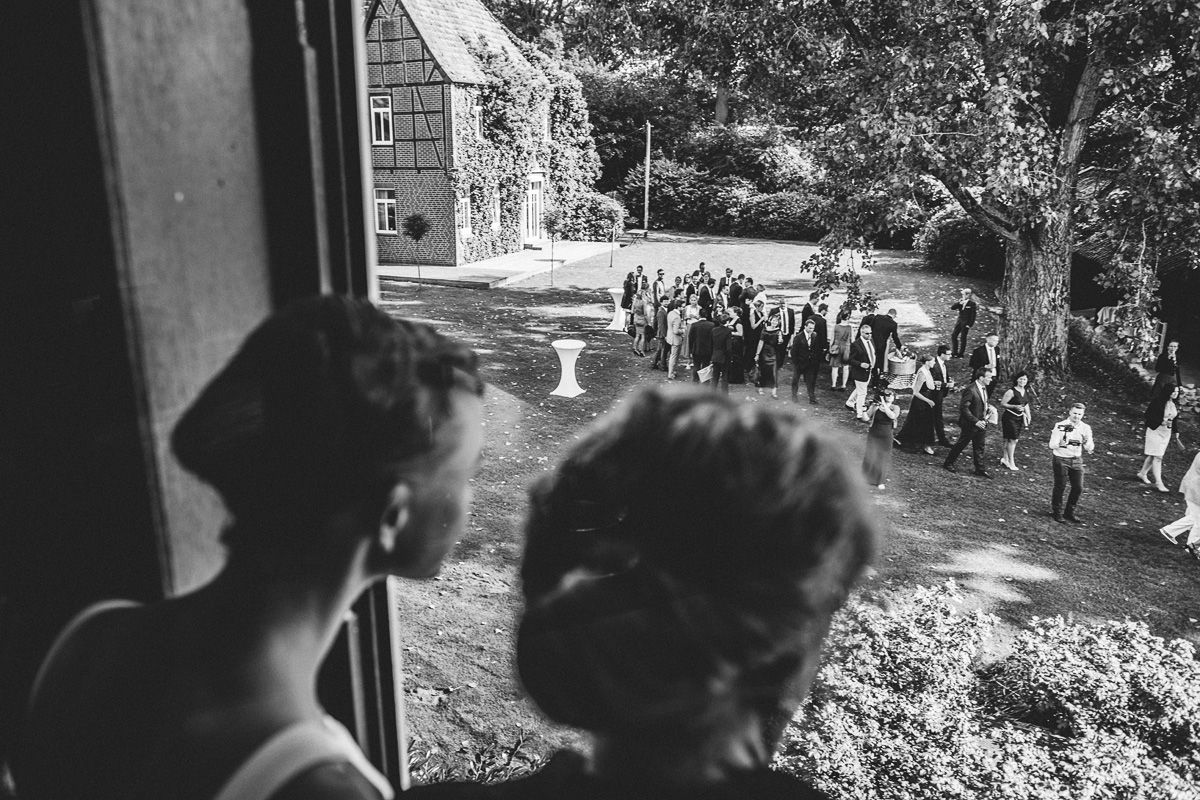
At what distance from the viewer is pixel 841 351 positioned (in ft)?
51.9

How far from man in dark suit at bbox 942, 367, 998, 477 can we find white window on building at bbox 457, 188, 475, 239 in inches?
813

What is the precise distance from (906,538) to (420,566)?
975cm

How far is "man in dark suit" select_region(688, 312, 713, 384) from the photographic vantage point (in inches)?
576

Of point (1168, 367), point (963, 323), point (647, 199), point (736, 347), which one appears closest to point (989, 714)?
point (736, 347)

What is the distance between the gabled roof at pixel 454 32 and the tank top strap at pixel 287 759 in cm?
2941

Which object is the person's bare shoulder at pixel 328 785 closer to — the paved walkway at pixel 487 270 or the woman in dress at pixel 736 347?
the woman in dress at pixel 736 347

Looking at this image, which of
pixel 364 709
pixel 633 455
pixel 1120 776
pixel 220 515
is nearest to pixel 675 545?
pixel 633 455

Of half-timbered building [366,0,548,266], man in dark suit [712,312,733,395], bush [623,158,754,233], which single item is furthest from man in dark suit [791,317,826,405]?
bush [623,158,754,233]

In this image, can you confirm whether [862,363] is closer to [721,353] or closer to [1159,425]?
[721,353]

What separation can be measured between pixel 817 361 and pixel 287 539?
46.6 feet

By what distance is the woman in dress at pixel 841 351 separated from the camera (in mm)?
15711

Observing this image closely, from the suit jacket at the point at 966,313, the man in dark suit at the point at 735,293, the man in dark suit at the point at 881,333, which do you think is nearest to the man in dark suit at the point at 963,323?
the suit jacket at the point at 966,313

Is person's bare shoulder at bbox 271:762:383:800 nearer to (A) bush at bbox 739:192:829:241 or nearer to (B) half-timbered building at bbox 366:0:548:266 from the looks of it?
(B) half-timbered building at bbox 366:0:548:266

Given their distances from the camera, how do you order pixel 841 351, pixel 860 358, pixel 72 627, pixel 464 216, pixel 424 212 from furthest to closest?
pixel 464 216
pixel 424 212
pixel 841 351
pixel 860 358
pixel 72 627
